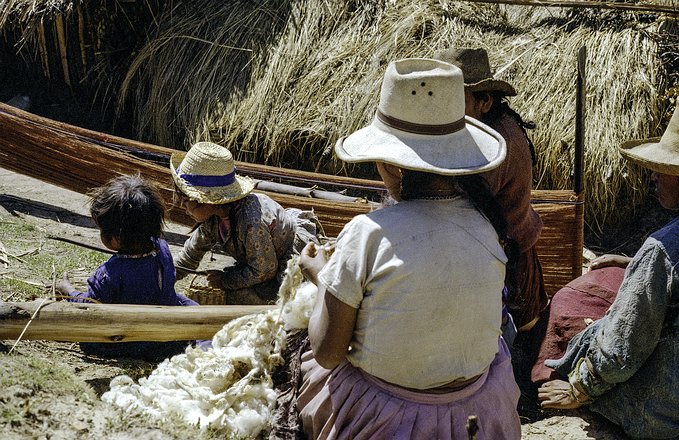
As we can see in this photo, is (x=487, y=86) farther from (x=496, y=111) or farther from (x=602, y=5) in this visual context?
(x=602, y=5)

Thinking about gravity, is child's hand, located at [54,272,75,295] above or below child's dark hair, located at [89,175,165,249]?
below

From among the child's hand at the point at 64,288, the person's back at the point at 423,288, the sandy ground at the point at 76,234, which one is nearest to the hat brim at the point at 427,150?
the person's back at the point at 423,288

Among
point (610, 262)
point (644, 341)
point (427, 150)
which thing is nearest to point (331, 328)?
point (427, 150)

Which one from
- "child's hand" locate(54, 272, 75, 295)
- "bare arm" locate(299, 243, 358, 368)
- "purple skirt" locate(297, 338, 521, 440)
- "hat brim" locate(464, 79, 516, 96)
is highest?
"hat brim" locate(464, 79, 516, 96)

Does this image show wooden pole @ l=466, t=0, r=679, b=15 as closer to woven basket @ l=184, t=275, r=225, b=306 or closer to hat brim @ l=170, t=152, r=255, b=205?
hat brim @ l=170, t=152, r=255, b=205

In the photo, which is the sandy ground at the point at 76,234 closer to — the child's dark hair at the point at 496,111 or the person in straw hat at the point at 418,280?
the person in straw hat at the point at 418,280

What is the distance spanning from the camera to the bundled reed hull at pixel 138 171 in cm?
493

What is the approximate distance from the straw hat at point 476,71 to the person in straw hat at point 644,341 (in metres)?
0.61

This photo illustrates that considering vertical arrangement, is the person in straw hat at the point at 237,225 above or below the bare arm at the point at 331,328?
below

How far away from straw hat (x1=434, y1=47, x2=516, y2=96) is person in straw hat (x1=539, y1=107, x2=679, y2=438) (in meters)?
0.61

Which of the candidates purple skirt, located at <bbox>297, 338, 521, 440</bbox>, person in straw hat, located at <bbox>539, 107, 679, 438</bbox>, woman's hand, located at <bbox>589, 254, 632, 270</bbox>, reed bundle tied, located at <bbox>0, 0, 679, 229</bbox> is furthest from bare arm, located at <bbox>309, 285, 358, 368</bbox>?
reed bundle tied, located at <bbox>0, 0, 679, 229</bbox>

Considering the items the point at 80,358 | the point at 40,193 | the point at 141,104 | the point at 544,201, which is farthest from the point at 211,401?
the point at 141,104

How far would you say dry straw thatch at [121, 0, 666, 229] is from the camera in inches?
258

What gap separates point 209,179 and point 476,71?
136 centimetres
